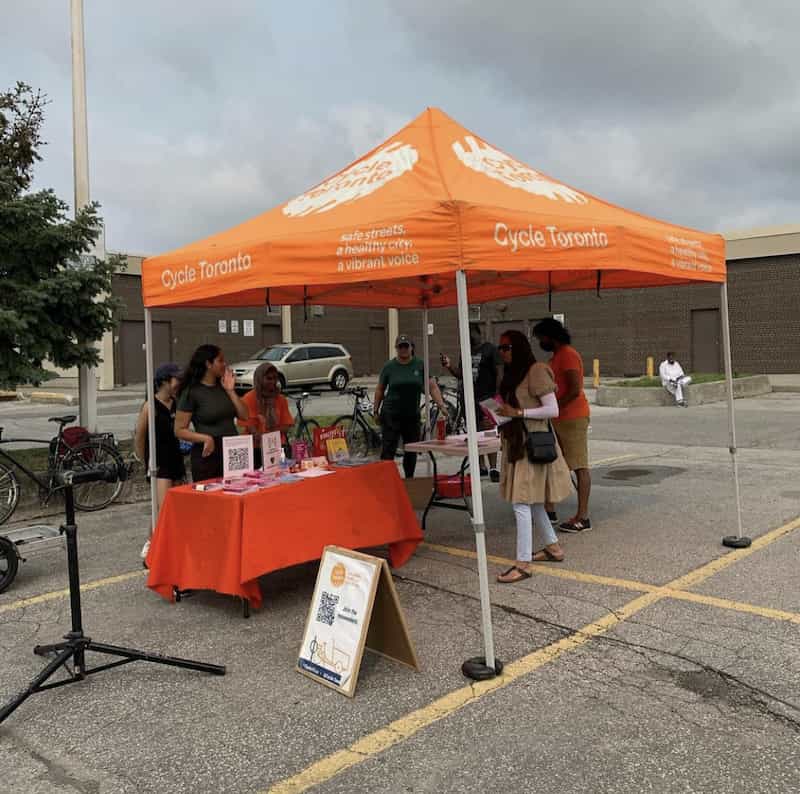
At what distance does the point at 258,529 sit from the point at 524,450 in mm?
1904

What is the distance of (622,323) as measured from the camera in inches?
1270

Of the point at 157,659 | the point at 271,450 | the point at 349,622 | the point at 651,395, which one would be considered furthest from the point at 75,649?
the point at 651,395

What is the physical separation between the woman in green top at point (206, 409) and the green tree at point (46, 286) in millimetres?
3231

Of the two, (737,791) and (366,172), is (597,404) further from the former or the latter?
(737,791)

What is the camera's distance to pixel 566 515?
752 centimetres

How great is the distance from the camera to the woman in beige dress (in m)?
5.38

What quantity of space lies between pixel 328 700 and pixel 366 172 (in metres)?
3.68

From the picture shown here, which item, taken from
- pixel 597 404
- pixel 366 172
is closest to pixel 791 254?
pixel 597 404

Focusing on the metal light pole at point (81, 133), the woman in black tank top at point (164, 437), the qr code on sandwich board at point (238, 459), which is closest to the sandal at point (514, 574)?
the qr code on sandwich board at point (238, 459)

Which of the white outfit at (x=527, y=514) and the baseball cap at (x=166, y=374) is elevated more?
the baseball cap at (x=166, y=374)

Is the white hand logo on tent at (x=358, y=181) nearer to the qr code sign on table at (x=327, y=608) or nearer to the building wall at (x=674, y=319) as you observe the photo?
the qr code sign on table at (x=327, y=608)

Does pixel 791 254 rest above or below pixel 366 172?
above

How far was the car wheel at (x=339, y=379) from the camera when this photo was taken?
88.0 ft

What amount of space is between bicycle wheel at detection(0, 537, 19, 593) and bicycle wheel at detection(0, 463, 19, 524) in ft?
8.36
